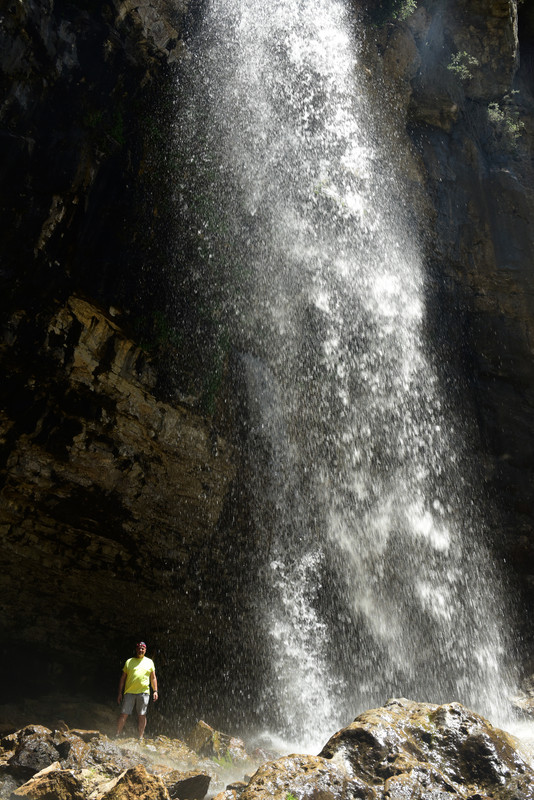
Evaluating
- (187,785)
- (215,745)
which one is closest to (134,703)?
(215,745)

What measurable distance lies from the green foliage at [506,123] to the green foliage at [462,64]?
38.3 inches

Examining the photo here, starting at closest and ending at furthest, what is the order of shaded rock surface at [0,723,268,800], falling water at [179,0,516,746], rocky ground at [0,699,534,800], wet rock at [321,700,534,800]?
1. rocky ground at [0,699,534,800]
2. wet rock at [321,700,534,800]
3. shaded rock surface at [0,723,268,800]
4. falling water at [179,0,516,746]

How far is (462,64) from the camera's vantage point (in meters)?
13.1

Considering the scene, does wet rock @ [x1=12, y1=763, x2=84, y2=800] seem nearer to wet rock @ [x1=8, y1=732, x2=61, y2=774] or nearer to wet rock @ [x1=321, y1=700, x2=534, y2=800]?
wet rock @ [x1=8, y1=732, x2=61, y2=774]

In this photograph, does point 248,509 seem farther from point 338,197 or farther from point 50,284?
point 338,197

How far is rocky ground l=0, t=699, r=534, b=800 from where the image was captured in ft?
11.4

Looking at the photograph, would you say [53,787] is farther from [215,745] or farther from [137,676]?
[215,745]

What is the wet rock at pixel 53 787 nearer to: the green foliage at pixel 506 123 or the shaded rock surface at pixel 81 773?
the shaded rock surface at pixel 81 773

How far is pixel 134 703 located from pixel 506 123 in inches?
554

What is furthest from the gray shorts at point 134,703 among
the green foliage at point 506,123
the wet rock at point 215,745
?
the green foliage at point 506,123

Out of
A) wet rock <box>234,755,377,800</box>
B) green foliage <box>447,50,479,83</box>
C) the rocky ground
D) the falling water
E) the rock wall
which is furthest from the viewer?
green foliage <box>447,50,479,83</box>

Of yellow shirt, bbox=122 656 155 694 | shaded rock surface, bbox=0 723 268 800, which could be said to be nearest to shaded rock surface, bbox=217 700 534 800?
shaded rock surface, bbox=0 723 268 800

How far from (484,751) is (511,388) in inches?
345

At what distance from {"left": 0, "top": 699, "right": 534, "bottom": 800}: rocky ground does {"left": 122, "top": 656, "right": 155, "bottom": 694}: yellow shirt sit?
4.81 feet
